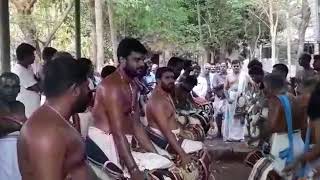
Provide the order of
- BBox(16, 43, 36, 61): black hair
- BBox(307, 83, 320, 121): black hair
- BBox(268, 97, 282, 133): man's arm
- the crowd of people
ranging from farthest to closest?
BBox(16, 43, 36, 61): black hair
BBox(268, 97, 282, 133): man's arm
BBox(307, 83, 320, 121): black hair
the crowd of people

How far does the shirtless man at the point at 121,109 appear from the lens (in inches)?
177

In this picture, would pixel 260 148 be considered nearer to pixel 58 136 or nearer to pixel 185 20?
pixel 58 136

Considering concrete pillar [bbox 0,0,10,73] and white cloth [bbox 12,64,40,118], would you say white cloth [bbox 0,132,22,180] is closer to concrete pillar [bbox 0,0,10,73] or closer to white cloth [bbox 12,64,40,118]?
white cloth [bbox 12,64,40,118]

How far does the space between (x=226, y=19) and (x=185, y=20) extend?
11.0 ft

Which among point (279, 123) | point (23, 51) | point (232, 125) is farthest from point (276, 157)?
point (232, 125)

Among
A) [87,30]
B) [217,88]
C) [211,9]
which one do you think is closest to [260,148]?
[217,88]

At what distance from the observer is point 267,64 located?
2578cm

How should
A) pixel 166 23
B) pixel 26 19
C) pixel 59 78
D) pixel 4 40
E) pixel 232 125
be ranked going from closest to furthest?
pixel 59 78
pixel 4 40
pixel 232 125
pixel 26 19
pixel 166 23

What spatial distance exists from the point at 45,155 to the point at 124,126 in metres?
2.01

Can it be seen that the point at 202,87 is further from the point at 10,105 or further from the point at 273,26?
the point at 273,26

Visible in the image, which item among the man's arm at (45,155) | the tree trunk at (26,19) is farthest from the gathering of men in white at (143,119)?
the tree trunk at (26,19)

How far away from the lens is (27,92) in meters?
6.75

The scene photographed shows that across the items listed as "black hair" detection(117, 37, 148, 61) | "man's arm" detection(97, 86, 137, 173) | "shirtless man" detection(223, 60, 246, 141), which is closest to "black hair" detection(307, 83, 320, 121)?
"man's arm" detection(97, 86, 137, 173)

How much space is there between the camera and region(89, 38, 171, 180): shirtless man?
4.50 meters
